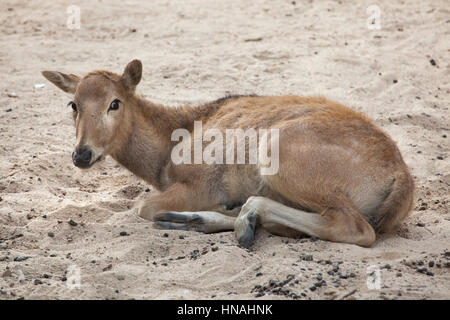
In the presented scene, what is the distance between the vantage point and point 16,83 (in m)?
10.8

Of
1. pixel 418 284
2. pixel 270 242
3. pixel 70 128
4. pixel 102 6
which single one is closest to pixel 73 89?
pixel 70 128

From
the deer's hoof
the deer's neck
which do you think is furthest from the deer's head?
the deer's hoof

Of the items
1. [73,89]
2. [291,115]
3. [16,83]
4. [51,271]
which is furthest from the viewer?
[16,83]

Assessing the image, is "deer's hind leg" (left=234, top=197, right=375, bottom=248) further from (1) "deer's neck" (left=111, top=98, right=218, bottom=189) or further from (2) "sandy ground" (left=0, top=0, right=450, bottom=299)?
(1) "deer's neck" (left=111, top=98, right=218, bottom=189)

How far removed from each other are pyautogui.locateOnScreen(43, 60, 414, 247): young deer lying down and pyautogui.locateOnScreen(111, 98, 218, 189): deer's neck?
0.5 inches

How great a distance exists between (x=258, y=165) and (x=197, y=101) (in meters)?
3.54

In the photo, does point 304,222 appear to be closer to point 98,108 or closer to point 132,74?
point 98,108

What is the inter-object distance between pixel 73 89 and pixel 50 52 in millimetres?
5004

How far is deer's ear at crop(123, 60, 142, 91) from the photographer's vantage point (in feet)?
24.5

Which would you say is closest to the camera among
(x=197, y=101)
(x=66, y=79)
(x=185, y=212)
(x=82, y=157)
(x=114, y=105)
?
(x=82, y=157)

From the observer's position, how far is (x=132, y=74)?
24.8ft

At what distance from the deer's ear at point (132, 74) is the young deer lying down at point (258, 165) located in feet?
0.04

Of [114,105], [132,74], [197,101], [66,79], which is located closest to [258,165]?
[114,105]
